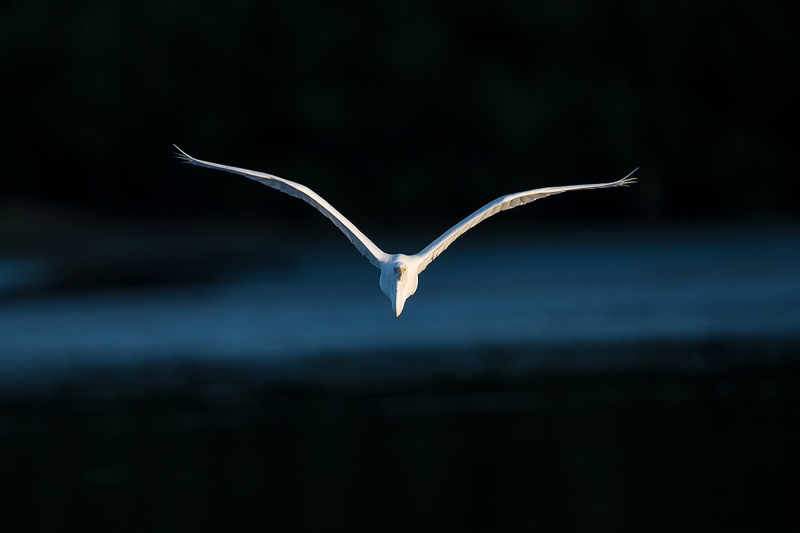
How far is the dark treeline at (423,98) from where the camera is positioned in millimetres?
46656

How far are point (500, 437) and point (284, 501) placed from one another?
393 cm

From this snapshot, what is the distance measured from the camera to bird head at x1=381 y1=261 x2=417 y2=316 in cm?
1195

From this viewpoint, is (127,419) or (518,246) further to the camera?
(518,246)

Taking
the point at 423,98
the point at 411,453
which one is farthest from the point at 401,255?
the point at 423,98

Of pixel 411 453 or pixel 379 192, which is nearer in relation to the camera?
pixel 411 453

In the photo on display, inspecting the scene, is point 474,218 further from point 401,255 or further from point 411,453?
point 411,453

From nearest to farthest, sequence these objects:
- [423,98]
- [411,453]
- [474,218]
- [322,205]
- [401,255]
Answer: [401,255] → [474,218] → [322,205] → [411,453] → [423,98]

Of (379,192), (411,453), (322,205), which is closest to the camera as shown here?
(322,205)

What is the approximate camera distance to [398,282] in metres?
12.0

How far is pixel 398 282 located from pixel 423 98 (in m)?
38.0

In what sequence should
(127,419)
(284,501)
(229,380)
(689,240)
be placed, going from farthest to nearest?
1. (689,240)
2. (229,380)
3. (127,419)
4. (284,501)

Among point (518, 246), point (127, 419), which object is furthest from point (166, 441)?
point (518, 246)

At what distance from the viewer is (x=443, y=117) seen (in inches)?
1956

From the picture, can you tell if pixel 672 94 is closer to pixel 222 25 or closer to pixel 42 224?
pixel 222 25
